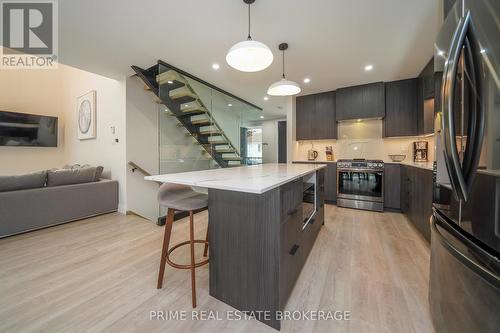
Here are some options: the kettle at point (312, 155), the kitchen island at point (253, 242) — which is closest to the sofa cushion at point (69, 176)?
the kitchen island at point (253, 242)

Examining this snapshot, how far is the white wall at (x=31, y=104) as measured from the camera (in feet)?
13.4

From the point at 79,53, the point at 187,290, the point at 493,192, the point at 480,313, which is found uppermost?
the point at 79,53

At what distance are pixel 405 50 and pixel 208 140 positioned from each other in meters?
3.43

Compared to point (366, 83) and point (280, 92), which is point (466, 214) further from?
point (366, 83)

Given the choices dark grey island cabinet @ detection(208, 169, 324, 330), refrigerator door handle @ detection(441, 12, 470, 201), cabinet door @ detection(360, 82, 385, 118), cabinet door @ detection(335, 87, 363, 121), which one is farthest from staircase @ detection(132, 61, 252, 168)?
refrigerator door handle @ detection(441, 12, 470, 201)

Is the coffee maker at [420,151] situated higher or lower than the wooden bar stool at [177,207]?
higher

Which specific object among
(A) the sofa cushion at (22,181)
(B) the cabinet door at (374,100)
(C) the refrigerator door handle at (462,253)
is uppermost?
(B) the cabinet door at (374,100)

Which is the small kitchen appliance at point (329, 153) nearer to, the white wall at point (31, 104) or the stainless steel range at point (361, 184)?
the stainless steel range at point (361, 184)

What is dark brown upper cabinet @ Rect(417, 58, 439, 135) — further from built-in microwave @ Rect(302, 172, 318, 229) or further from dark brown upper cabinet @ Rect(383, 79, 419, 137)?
built-in microwave @ Rect(302, 172, 318, 229)

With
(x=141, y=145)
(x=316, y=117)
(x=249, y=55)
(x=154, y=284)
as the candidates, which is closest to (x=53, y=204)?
(x=141, y=145)

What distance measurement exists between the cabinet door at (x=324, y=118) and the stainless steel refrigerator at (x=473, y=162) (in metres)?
3.40

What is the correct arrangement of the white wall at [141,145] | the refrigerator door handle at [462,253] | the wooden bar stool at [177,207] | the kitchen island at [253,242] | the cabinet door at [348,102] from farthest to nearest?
the cabinet door at [348,102] → the white wall at [141,145] → the wooden bar stool at [177,207] → the kitchen island at [253,242] → the refrigerator door handle at [462,253]

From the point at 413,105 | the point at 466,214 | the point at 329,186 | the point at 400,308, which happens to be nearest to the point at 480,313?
the point at 466,214

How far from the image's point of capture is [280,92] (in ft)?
7.56
